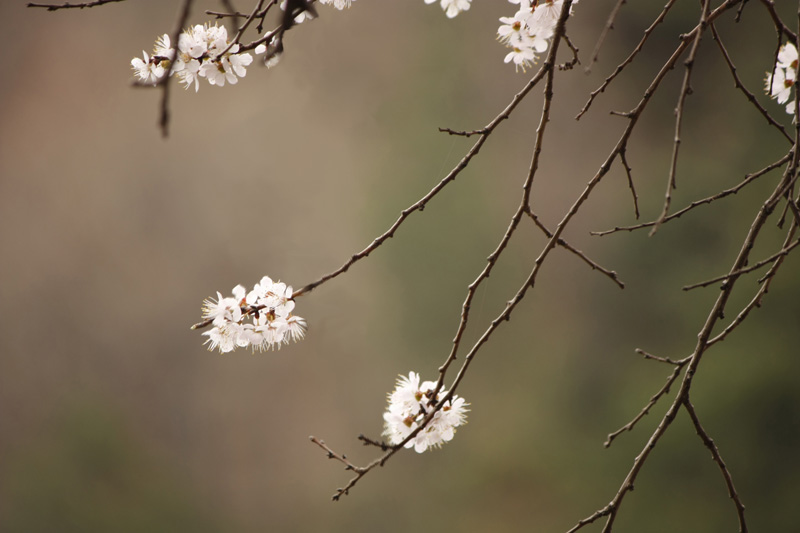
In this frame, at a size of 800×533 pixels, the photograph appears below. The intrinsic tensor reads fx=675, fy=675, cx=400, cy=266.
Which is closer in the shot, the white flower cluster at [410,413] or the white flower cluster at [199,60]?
the white flower cluster at [410,413]

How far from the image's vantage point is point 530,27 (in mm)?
1115

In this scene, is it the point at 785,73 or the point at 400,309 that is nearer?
the point at 785,73

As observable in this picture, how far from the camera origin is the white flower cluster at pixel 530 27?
1.07 m

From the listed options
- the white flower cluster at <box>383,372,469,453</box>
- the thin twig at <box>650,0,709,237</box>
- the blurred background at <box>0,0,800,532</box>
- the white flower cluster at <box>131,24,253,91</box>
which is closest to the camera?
the thin twig at <box>650,0,709,237</box>

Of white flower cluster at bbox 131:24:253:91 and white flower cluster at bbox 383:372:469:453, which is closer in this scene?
white flower cluster at bbox 383:372:469:453

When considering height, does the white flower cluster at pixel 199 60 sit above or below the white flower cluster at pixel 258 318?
above

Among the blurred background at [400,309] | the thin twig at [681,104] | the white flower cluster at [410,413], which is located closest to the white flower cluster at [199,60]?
the white flower cluster at [410,413]

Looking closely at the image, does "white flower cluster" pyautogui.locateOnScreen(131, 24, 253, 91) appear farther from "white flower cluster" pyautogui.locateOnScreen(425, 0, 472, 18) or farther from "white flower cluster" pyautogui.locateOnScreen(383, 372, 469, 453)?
"white flower cluster" pyautogui.locateOnScreen(383, 372, 469, 453)

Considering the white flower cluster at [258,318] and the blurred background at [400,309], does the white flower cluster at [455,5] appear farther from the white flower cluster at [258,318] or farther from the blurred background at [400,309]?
the blurred background at [400,309]

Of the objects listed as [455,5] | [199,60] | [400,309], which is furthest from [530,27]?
[400,309]

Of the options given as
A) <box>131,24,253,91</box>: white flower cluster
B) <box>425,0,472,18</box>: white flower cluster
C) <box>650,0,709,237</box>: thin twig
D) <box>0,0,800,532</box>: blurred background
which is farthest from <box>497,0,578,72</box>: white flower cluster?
<box>0,0,800,532</box>: blurred background

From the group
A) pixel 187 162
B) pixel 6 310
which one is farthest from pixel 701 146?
pixel 6 310

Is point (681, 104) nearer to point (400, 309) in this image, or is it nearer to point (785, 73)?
point (785, 73)

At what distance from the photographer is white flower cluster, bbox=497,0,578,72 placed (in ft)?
3.51
